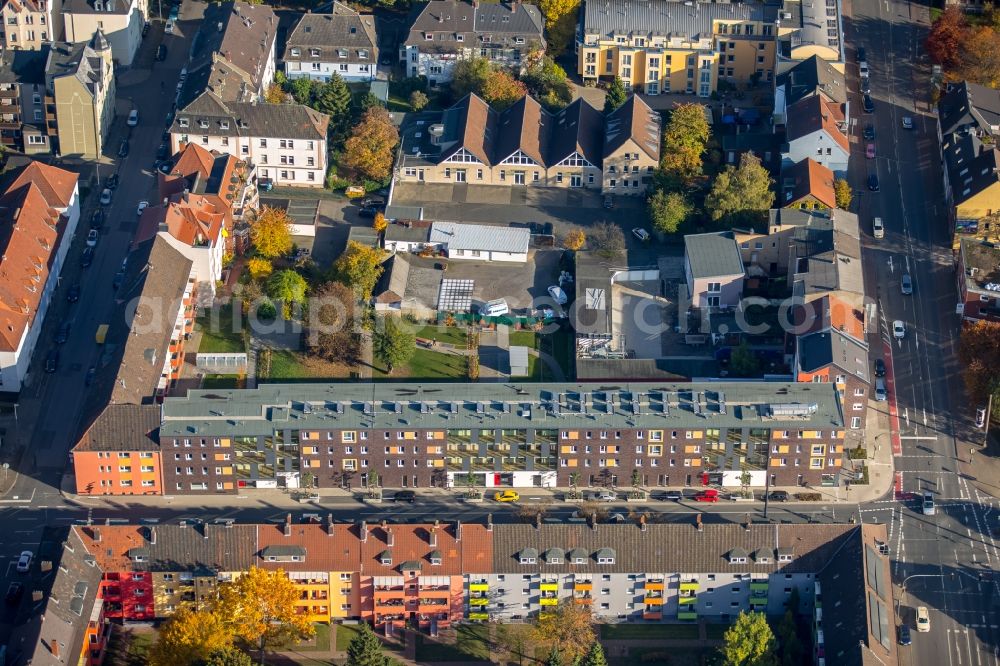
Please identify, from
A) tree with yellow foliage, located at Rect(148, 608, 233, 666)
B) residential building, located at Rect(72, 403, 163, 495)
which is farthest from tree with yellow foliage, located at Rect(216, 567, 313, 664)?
residential building, located at Rect(72, 403, 163, 495)

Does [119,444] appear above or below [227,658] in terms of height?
above

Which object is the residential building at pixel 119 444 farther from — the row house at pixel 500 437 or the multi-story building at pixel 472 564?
the multi-story building at pixel 472 564

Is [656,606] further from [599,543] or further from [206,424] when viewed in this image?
[206,424]

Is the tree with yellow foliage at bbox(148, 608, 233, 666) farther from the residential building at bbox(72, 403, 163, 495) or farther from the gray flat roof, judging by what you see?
the gray flat roof

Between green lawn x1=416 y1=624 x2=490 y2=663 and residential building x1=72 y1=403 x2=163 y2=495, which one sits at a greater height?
residential building x1=72 y1=403 x2=163 y2=495

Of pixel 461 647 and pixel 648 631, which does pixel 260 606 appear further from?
pixel 648 631

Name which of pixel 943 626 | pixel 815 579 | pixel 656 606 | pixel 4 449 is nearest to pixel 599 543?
pixel 656 606

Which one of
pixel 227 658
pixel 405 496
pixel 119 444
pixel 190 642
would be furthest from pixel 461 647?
pixel 119 444

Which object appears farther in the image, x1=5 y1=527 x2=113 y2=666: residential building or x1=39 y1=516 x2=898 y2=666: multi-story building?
x1=39 y1=516 x2=898 y2=666: multi-story building
